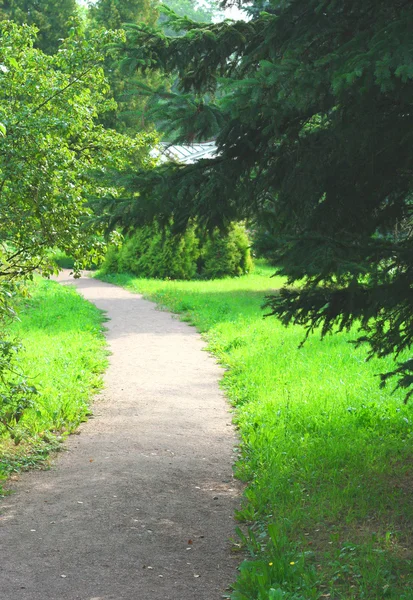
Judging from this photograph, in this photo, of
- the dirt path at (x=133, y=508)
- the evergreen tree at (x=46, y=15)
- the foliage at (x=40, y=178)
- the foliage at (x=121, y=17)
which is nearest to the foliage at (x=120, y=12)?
the foliage at (x=121, y=17)

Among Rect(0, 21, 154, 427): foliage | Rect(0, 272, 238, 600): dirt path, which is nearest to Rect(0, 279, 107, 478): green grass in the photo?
Rect(0, 272, 238, 600): dirt path

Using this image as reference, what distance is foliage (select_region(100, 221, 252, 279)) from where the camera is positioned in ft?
86.8

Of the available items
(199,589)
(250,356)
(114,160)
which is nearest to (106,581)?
(199,589)

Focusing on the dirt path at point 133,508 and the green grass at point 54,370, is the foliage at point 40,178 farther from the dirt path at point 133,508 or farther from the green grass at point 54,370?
the dirt path at point 133,508

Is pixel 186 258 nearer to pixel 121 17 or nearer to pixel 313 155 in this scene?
pixel 121 17

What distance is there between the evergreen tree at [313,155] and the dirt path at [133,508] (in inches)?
66.6

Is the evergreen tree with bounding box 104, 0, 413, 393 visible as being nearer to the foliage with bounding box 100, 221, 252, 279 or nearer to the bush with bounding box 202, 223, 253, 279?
the foliage with bounding box 100, 221, 252, 279

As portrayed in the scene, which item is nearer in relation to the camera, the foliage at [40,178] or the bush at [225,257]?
the foliage at [40,178]

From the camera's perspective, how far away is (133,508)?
570 cm

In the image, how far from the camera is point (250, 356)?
11.2 m

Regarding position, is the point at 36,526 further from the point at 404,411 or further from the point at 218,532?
the point at 404,411

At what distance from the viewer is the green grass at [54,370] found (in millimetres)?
7137

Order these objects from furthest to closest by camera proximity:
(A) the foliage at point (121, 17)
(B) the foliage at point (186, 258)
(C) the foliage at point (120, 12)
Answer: (C) the foliage at point (120, 12), (A) the foliage at point (121, 17), (B) the foliage at point (186, 258)

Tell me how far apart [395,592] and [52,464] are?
3.63 m
